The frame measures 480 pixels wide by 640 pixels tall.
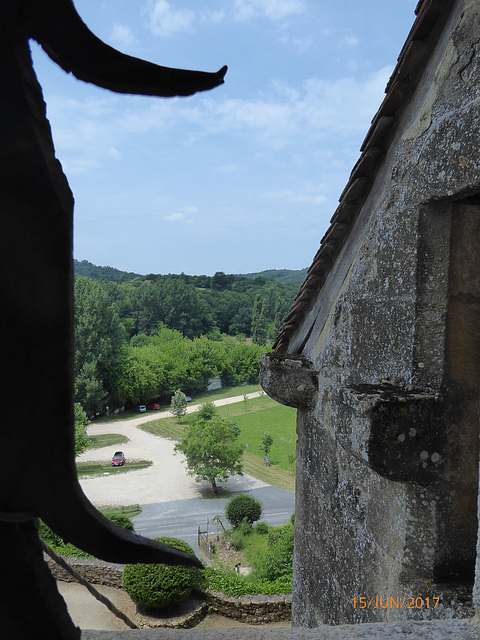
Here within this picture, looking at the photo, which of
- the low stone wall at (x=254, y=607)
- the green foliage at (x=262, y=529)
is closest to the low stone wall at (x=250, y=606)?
the low stone wall at (x=254, y=607)

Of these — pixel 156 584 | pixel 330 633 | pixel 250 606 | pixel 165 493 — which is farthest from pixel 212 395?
pixel 330 633

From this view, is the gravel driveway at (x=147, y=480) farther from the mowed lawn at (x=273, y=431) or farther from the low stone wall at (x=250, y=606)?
the low stone wall at (x=250, y=606)

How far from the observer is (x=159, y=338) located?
47906 millimetres

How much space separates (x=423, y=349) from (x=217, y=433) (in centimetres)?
2025

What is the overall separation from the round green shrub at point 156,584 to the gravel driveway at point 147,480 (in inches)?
465

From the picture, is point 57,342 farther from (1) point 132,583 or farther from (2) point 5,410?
(1) point 132,583

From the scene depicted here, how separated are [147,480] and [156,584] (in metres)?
14.8

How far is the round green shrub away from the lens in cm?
920

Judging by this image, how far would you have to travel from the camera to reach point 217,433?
70.8 feet

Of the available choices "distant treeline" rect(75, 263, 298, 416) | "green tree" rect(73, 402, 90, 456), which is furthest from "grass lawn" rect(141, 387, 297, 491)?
"green tree" rect(73, 402, 90, 456)

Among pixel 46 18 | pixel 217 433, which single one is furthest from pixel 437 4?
pixel 217 433

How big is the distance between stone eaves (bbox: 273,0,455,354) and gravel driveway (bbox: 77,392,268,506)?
20098 millimetres

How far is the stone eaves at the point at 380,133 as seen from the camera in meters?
1.99

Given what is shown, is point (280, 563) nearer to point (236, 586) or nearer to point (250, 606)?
point (236, 586)
